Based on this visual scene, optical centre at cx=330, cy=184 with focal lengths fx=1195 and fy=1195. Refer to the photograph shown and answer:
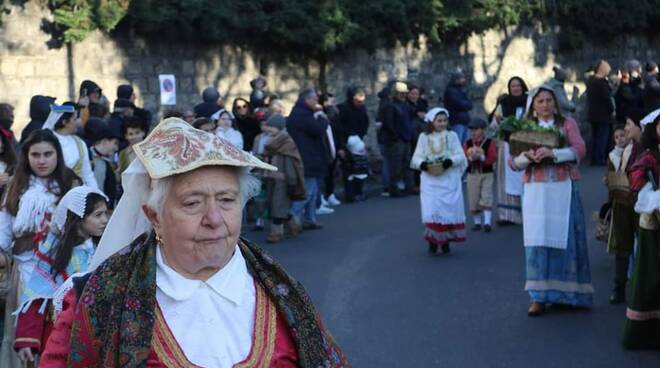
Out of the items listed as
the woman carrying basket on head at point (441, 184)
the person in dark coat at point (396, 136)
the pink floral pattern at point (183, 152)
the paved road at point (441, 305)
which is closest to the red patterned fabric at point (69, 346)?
the pink floral pattern at point (183, 152)

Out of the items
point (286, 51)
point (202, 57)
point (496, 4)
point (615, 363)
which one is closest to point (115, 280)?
point (615, 363)

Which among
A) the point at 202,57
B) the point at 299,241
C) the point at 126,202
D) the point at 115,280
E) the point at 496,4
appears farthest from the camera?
the point at 496,4

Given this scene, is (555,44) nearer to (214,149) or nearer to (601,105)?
(601,105)

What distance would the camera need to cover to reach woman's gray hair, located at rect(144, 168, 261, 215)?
3.45m

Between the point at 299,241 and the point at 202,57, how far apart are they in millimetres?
7149

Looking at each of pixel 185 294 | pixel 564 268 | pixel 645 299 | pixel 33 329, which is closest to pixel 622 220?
pixel 564 268

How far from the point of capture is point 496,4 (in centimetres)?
2727

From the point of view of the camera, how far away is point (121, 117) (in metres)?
13.4

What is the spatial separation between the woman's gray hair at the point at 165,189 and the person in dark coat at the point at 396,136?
49.7 ft

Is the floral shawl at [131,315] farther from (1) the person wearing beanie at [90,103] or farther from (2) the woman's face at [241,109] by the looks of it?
(2) the woman's face at [241,109]

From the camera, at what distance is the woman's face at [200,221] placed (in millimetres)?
3408

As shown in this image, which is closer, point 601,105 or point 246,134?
point 246,134

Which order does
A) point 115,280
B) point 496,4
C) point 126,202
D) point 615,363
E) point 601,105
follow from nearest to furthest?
1. point 115,280
2. point 126,202
3. point 615,363
4. point 601,105
5. point 496,4

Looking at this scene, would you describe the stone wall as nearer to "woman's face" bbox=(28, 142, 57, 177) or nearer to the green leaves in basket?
the green leaves in basket
